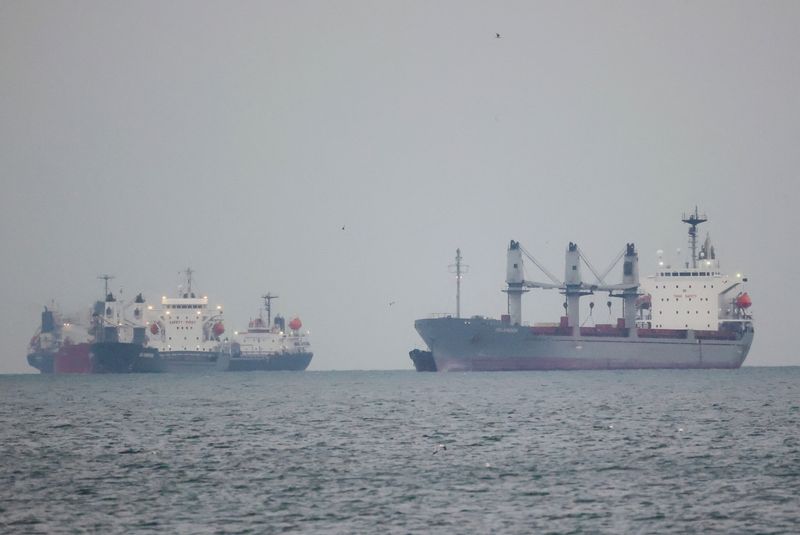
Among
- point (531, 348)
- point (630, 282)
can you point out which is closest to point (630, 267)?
point (630, 282)

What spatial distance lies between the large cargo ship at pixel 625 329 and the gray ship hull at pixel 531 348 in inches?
4.5

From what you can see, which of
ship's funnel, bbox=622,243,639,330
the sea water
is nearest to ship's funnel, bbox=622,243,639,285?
ship's funnel, bbox=622,243,639,330

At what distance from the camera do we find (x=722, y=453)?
53.0 metres

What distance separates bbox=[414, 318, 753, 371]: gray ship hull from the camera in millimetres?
151500

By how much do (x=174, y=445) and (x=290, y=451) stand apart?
21.7 ft

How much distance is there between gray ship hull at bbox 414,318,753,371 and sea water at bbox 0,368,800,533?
200 ft

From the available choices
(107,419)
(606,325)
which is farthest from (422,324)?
(107,419)

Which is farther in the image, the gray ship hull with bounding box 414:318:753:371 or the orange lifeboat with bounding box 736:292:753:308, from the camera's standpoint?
the orange lifeboat with bounding box 736:292:753:308

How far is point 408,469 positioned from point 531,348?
10486 centimetres

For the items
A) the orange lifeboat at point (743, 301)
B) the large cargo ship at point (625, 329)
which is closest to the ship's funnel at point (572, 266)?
the large cargo ship at point (625, 329)

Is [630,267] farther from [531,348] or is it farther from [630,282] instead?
[531,348]

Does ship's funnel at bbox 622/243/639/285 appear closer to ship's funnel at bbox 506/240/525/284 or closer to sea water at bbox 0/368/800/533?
ship's funnel at bbox 506/240/525/284

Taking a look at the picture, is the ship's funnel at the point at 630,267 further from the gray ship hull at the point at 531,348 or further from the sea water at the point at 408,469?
the sea water at the point at 408,469

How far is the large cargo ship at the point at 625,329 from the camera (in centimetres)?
15250
